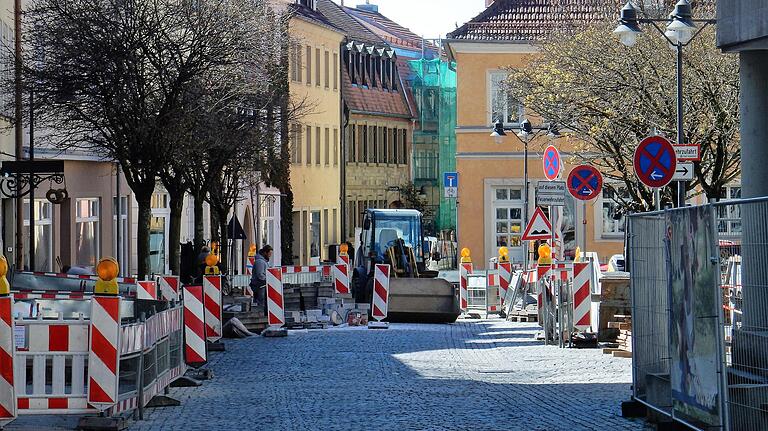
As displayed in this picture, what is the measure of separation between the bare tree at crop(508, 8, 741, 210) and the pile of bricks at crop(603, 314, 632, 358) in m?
11.5

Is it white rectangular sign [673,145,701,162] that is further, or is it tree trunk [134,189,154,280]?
tree trunk [134,189,154,280]

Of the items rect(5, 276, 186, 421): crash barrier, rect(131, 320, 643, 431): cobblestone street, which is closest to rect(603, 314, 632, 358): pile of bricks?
rect(131, 320, 643, 431): cobblestone street

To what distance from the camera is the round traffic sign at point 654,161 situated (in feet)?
77.1

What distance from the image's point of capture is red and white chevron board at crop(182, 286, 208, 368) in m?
18.8

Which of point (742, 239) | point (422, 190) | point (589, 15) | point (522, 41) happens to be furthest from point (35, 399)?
point (422, 190)

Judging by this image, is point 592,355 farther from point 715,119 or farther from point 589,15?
point 589,15

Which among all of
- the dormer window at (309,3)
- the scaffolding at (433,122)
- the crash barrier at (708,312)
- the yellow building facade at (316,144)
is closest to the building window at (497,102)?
the yellow building facade at (316,144)

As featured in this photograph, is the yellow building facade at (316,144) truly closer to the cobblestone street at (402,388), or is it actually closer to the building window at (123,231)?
the building window at (123,231)

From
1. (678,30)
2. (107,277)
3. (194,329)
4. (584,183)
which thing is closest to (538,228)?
(584,183)

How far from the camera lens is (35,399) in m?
13.4

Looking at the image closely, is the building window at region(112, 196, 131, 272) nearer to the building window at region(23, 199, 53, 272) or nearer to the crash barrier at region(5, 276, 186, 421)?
the building window at region(23, 199, 53, 272)

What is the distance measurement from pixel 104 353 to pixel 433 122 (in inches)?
3107

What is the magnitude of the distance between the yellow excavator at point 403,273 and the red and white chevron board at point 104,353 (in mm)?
22131

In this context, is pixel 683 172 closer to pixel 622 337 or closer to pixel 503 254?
pixel 622 337
